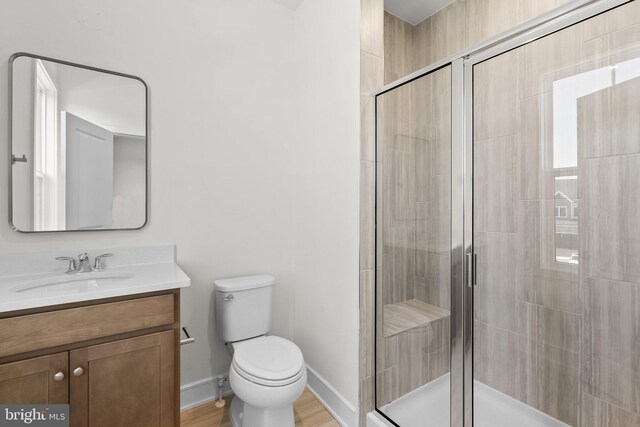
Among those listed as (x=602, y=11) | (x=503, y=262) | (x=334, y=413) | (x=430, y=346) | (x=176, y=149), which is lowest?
(x=334, y=413)

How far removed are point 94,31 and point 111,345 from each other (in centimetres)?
158

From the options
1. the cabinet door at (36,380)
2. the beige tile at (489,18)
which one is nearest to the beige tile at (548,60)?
the beige tile at (489,18)

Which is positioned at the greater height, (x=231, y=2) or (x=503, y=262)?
(x=231, y=2)

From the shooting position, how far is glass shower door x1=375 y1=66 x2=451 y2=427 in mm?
1345

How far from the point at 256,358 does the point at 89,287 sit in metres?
0.81

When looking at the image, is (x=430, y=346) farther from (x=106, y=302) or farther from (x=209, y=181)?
(x=209, y=181)

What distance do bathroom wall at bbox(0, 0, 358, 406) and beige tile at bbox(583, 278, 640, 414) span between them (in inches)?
38.1

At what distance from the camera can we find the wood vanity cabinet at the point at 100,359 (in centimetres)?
111

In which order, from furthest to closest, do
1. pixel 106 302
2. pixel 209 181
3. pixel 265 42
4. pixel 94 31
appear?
1. pixel 265 42
2. pixel 209 181
3. pixel 94 31
4. pixel 106 302

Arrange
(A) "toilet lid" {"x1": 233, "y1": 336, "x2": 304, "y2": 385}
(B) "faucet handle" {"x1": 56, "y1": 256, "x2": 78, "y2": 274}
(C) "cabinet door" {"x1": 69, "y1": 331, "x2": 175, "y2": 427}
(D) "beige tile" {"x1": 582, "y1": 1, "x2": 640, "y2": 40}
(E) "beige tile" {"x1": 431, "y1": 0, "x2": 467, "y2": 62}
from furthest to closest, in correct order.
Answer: (E) "beige tile" {"x1": 431, "y1": 0, "x2": 467, "y2": 62}, (B) "faucet handle" {"x1": 56, "y1": 256, "x2": 78, "y2": 274}, (A) "toilet lid" {"x1": 233, "y1": 336, "x2": 304, "y2": 385}, (C) "cabinet door" {"x1": 69, "y1": 331, "x2": 175, "y2": 427}, (D) "beige tile" {"x1": 582, "y1": 1, "x2": 640, "y2": 40}

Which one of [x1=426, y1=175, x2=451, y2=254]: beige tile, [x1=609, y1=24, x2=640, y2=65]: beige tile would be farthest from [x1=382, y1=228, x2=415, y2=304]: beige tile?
[x1=609, y1=24, x2=640, y2=65]: beige tile

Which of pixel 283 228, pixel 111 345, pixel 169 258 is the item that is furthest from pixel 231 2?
pixel 111 345

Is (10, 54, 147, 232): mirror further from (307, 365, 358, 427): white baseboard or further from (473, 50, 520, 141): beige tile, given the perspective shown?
(473, 50, 520, 141): beige tile

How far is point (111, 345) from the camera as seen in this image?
125 cm
